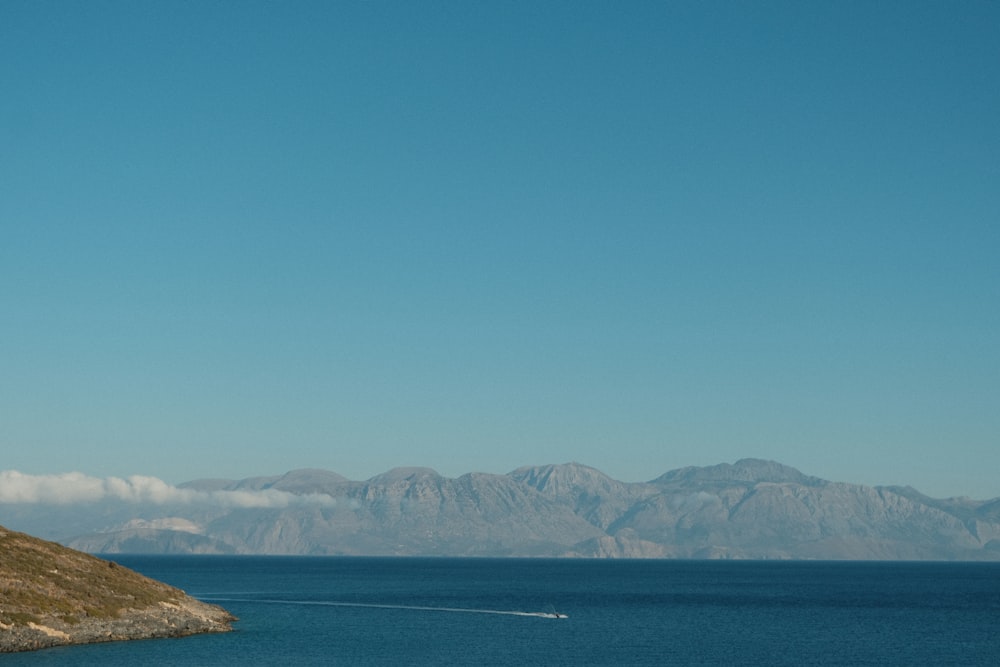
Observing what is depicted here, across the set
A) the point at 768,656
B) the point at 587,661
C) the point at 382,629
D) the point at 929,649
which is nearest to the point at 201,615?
the point at 382,629

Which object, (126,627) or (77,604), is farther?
(77,604)

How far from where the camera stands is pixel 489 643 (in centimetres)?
15350

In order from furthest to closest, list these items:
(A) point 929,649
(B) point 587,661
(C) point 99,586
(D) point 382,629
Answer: (D) point 382,629
(C) point 99,586
(A) point 929,649
(B) point 587,661

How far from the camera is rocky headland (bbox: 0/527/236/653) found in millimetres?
137625

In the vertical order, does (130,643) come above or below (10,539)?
below

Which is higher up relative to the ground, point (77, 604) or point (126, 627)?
point (77, 604)

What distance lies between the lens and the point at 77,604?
150125 mm

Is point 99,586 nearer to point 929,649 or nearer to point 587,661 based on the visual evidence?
point 587,661

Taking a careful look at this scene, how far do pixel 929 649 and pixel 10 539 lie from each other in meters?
140

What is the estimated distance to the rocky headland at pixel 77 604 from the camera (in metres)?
138

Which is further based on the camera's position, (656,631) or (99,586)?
(656,631)

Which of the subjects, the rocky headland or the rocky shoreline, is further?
the rocky headland

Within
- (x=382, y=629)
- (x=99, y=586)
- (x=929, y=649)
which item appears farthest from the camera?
(x=382, y=629)

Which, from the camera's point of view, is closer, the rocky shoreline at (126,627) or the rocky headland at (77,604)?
the rocky shoreline at (126,627)
